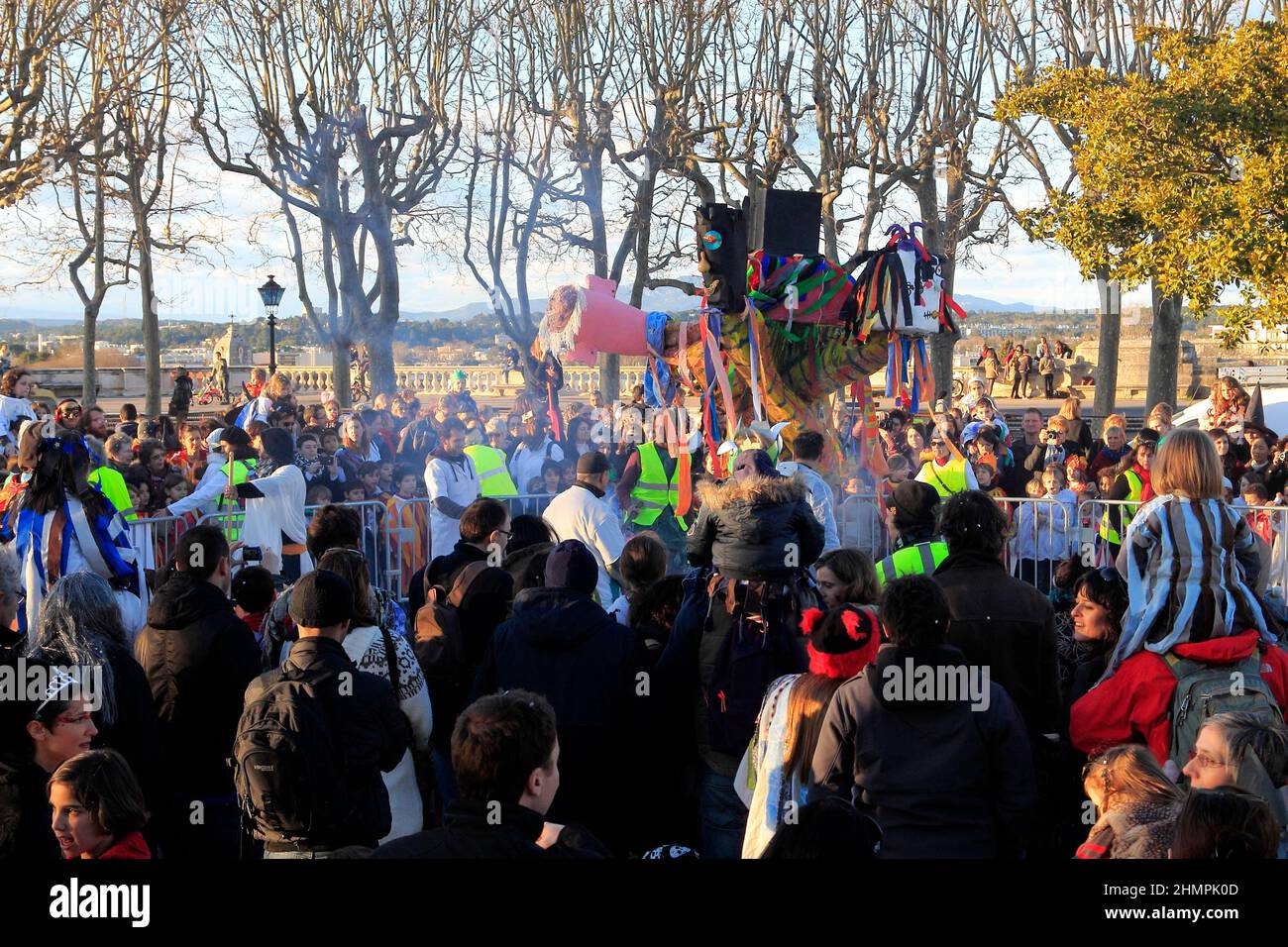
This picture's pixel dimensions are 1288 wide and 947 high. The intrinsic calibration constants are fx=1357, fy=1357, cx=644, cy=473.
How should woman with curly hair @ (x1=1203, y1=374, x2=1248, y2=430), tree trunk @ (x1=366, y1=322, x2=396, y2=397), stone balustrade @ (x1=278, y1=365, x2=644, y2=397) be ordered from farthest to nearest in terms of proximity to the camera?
stone balustrade @ (x1=278, y1=365, x2=644, y2=397), tree trunk @ (x1=366, y1=322, x2=396, y2=397), woman with curly hair @ (x1=1203, y1=374, x2=1248, y2=430)

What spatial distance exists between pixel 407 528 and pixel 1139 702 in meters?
6.51

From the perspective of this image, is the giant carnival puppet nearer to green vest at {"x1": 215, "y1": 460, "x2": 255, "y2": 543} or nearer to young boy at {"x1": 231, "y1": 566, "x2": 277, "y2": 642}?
Result: green vest at {"x1": 215, "y1": 460, "x2": 255, "y2": 543}

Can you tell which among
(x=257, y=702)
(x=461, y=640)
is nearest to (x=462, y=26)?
(x=461, y=640)

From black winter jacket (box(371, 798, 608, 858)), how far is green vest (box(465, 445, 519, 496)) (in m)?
6.79

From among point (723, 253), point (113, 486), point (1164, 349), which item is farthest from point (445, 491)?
point (1164, 349)

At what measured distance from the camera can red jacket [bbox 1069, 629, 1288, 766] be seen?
465cm

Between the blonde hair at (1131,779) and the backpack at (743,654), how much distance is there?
1286 mm

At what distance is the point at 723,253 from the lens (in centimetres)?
945

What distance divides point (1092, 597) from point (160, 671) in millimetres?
3459

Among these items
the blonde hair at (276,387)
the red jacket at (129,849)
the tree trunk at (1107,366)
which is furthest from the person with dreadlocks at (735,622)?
the tree trunk at (1107,366)

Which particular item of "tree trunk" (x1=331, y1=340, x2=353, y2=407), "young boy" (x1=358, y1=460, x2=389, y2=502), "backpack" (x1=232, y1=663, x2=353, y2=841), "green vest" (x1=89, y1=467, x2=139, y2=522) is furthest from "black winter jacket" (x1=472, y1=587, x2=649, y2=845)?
"tree trunk" (x1=331, y1=340, x2=353, y2=407)

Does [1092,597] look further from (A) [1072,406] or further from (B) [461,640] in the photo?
(A) [1072,406]

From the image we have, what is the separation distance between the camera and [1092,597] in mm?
5227

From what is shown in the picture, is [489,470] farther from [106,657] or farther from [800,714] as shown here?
[800,714]
